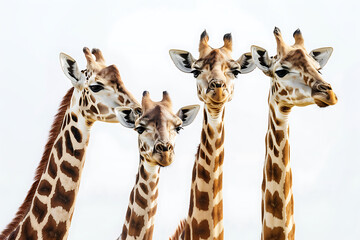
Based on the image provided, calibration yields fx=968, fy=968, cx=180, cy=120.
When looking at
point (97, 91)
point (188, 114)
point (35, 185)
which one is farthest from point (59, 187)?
point (188, 114)

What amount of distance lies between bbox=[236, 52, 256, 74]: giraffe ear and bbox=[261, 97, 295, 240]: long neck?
1.02 meters

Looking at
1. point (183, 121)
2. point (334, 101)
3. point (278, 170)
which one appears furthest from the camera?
point (183, 121)

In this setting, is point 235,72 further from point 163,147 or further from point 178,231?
point 178,231

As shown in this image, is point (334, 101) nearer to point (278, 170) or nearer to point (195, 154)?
point (278, 170)

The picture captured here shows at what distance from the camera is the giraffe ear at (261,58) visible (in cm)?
1443

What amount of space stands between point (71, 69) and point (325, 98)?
4.04 meters

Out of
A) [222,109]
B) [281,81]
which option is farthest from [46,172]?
[281,81]

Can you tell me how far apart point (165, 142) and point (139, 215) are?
47.0 inches

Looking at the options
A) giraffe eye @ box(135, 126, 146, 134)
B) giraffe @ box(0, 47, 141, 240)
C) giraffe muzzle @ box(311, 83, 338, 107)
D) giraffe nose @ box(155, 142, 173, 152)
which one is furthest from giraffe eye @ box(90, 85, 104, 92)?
giraffe muzzle @ box(311, 83, 338, 107)

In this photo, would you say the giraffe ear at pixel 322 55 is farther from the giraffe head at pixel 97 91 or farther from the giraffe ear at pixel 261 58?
the giraffe head at pixel 97 91

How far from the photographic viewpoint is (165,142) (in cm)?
1362

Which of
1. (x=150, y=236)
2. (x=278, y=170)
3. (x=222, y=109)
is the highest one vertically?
(x=222, y=109)

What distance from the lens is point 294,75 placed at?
547 inches

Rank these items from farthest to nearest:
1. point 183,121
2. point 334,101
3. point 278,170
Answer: point 183,121 < point 278,170 < point 334,101
